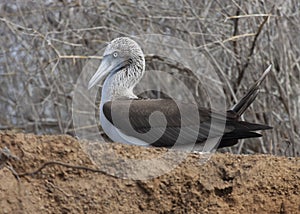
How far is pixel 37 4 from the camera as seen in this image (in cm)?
1040

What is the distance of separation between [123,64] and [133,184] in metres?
3.21

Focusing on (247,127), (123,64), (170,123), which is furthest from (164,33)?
(247,127)

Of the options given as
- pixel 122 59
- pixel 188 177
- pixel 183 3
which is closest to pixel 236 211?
pixel 188 177

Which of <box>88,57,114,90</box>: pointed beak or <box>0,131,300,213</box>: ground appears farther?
<box>88,57,114,90</box>: pointed beak

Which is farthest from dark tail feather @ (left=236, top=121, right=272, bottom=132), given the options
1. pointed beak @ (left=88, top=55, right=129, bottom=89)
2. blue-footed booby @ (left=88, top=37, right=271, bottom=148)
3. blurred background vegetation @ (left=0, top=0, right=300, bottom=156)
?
blurred background vegetation @ (left=0, top=0, right=300, bottom=156)

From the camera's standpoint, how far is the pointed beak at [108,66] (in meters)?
7.56

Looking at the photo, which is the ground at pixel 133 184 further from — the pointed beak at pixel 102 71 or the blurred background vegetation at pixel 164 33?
the blurred background vegetation at pixel 164 33

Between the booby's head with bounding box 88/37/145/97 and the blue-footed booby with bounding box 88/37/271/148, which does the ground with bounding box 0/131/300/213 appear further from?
the booby's head with bounding box 88/37/145/97

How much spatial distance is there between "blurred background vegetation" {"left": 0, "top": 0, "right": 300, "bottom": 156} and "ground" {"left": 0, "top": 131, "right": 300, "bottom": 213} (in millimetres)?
3854

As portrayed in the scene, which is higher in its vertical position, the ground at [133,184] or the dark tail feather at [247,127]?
the ground at [133,184]

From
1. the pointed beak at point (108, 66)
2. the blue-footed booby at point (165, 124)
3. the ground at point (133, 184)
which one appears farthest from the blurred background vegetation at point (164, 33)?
the ground at point (133, 184)

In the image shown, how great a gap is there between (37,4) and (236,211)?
20.2 ft

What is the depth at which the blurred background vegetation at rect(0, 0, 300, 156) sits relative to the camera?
9367 mm

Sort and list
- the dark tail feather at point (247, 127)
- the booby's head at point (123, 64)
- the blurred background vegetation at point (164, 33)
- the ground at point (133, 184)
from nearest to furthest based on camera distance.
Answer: the ground at point (133, 184), the dark tail feather at point (247, 127), the booby's head at point (123, 64), the blurred background vegetation at point (164, 33)
